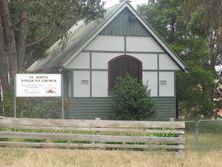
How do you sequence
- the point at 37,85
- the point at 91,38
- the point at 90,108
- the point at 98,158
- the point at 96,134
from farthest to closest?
the point at 90,108 < the point at 91,38 < the point at 37,85 < the point at 96,134 < the point at 98,158

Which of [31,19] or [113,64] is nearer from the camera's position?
[31,19]

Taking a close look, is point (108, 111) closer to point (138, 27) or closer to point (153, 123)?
point (138, 27)

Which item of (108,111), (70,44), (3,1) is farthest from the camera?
(70,44)

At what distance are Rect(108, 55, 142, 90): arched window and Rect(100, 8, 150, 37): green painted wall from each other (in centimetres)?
135

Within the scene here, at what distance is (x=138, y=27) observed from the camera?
29656mm

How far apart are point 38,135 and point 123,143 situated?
2.51m

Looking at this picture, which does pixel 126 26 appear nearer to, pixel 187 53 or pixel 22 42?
pixel 22 42

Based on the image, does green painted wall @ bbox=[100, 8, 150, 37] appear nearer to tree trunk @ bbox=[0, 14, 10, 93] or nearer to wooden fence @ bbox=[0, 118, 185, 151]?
tree trunk @ bbox=[0, 14, 10, 93]

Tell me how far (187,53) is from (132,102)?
375 inches

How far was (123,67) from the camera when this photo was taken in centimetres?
2955

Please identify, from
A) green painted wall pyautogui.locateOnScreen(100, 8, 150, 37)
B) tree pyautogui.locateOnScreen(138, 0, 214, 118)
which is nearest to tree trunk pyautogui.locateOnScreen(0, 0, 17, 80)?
green painted wall pyautogui.locateOnScreen(100, 8, 150, 37)

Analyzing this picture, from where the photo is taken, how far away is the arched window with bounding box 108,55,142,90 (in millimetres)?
29250

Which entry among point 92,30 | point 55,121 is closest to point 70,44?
point 92,30

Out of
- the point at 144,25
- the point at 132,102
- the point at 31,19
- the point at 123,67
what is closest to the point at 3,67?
the point at 31,19
